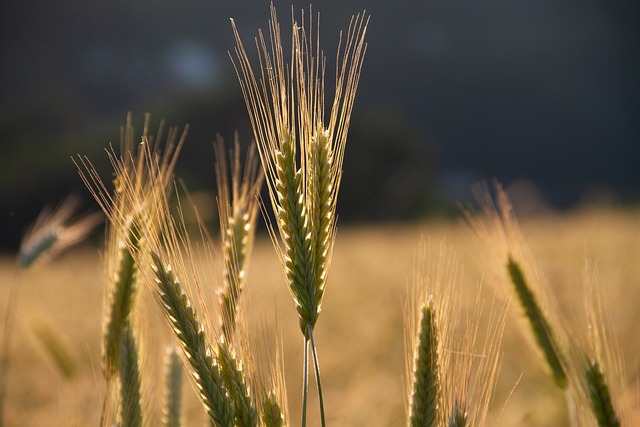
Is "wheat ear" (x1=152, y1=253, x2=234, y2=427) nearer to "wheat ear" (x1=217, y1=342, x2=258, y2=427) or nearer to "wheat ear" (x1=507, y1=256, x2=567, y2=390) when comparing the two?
"wheat ear" (x1=217, y1=342, x2=258, y2=427)

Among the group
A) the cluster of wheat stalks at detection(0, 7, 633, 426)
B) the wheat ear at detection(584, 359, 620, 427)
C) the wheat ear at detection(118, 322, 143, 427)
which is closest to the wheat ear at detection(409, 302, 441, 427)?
the cluster of wheat stalks at detection(0, 7, 633, 426)

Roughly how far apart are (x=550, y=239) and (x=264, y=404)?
4.36 meters

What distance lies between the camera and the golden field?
1632 millimetres

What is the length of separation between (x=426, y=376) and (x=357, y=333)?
194 cm

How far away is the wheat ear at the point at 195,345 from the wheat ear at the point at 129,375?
0.25 m

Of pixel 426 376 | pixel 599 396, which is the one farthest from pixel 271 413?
pixel 599 396

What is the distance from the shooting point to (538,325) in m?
1.09

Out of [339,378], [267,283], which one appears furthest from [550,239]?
[339,378]

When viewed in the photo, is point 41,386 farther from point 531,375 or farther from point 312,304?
point 312,304

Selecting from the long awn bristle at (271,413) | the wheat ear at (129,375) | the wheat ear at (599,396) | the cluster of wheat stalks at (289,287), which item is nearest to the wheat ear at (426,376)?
the cluster of wheat stalks at (289,287)

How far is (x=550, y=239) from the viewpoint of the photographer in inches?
186

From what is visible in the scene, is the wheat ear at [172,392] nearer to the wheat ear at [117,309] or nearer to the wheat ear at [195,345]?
the wheat ear at [117,309]

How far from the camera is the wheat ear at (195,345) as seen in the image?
693 millimetres

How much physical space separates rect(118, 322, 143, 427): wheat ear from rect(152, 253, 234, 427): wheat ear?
9.8 inches
